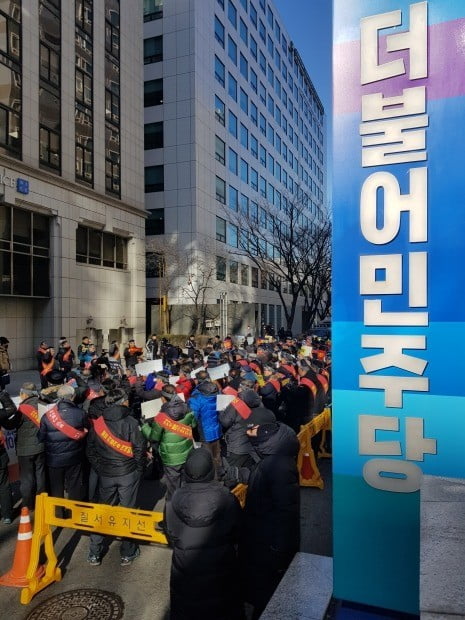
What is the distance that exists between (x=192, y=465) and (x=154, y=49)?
4109cm

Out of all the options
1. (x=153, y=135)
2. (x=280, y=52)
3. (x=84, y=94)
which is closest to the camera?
(x=84, y=94)

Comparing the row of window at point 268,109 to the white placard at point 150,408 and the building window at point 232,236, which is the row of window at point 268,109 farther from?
the white placard at point 150,408

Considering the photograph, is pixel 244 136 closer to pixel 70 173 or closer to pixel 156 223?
pixel 156 223

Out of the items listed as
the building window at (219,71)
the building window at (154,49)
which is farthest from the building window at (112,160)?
the building window at (219,71)

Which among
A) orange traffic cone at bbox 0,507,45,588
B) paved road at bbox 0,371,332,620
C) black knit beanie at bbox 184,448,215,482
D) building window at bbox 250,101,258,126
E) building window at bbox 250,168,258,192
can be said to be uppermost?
building window at bbox 250,101,258,126

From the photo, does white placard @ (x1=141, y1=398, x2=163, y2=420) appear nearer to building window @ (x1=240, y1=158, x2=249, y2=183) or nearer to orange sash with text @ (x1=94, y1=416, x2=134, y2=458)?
orange sash with text @ (x1=94, y1=416, x2=134, y2=458)

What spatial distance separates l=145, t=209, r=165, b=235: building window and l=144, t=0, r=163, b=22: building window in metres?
15.2

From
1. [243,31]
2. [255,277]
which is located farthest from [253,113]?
[255,277]

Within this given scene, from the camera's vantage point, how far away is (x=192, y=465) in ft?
12.1

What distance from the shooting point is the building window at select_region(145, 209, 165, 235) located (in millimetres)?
37500

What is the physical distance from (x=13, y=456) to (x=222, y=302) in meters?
30.1

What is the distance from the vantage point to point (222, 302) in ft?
129

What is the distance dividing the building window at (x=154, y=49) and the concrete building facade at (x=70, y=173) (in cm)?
759

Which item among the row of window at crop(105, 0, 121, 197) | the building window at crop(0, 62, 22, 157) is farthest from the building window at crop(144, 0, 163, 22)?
the building window at crop(0, 62, 22, 157)
